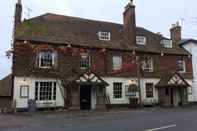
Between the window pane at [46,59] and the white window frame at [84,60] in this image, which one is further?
the white window frame at [84,60]

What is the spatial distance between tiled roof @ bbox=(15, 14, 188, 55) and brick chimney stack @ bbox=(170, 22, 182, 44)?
2016 mm

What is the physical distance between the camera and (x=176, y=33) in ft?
121

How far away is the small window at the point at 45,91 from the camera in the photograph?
985 inches

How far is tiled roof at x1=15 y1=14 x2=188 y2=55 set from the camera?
26.9 meters

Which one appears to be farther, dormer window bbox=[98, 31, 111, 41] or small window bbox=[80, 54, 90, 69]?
dormer window bbox=[98, 31, 111, 41]

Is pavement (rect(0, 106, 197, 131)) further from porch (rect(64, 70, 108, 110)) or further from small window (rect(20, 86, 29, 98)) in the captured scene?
porch (rect(64, 70, 108, 110))

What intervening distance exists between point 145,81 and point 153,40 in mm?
6529

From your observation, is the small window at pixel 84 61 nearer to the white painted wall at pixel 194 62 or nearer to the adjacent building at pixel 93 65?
the adjacent building at pixel 93 65

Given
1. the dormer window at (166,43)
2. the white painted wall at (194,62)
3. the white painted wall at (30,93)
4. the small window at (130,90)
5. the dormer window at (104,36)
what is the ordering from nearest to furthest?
1. the white painted wall at (30,93)
2. the small window at (130,90)
3. the dormer window at (104,36)
4. the white painted wall at (194,62)
5. the dormer window at (166,43)

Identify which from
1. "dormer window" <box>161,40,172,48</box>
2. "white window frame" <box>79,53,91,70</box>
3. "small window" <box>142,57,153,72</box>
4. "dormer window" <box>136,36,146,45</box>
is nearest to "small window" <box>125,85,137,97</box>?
"small window" <box>142,57,153,72</box>

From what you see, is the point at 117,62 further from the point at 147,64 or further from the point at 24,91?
the point at 24,91

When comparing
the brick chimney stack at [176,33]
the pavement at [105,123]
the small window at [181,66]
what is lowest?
→ the pavement at [105,123]

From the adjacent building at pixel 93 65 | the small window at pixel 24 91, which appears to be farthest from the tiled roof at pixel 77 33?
the small window at pixel 24 91

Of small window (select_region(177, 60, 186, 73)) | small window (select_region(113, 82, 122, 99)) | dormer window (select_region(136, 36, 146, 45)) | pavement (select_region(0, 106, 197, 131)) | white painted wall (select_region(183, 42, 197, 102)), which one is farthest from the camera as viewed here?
white painted wall (select_region(183, 42, 197, 102))
